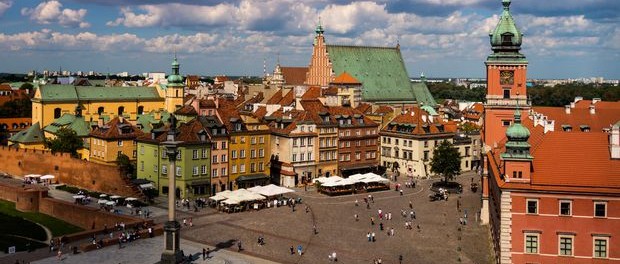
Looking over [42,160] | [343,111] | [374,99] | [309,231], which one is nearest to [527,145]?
[309,231]

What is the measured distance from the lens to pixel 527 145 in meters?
41.5

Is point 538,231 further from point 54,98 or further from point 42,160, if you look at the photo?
point 54,98

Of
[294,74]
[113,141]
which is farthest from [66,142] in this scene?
[294,74]

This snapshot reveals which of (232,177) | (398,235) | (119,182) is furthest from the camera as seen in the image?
(232,177)

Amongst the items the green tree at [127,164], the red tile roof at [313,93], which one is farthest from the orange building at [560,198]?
the red tile roof at [313,93]

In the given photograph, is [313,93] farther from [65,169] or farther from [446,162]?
[65,169]

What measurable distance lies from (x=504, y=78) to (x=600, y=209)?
24.9 m

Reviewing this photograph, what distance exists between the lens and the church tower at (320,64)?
4619 inches

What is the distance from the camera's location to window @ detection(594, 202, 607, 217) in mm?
39406

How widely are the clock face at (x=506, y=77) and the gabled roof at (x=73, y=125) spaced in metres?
53.5

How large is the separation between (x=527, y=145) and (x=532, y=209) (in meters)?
3.75

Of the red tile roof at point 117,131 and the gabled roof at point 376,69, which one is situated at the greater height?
the gabled roof at point 376,69

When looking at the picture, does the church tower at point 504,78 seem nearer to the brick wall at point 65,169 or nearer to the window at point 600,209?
the window at point 600,209

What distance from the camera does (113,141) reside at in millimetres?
80625
